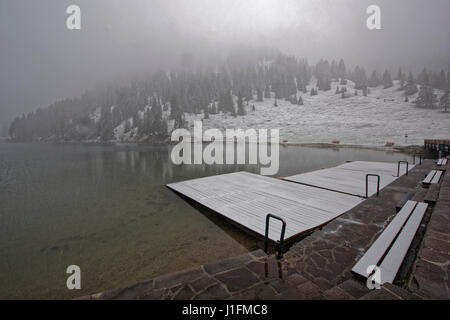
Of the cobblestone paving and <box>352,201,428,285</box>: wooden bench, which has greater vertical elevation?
the cobblestone paving

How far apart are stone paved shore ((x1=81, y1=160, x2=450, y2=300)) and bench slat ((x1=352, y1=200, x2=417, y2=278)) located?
22 cm

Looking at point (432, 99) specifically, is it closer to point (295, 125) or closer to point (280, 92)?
point (295, 125)

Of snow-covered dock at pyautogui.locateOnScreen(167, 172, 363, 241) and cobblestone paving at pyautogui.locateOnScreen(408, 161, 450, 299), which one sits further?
snow-covered dock at pyautogui.locateOnScreen(167, 172, 363, 241)

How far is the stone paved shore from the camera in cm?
275

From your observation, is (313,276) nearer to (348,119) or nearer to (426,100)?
(348,119)

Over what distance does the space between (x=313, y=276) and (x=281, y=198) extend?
20.0 ft

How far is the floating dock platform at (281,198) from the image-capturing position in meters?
6.96

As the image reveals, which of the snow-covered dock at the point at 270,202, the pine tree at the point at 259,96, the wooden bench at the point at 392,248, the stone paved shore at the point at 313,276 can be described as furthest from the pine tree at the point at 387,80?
the stone paved shore at the point at 313,276

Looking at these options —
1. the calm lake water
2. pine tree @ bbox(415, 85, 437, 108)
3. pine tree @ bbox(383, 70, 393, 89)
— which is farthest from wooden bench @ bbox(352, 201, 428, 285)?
pine tree @ bbox(383, 70, 393, 89)

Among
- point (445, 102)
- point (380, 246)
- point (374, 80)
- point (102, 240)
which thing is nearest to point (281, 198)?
point (380, 246)

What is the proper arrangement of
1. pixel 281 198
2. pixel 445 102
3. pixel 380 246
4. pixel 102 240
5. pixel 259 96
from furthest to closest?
pixel 259 96 → pixel 445 102 → pixel 281 198 → pixel 102 240 → pixel 380 246

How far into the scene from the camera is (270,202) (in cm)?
898

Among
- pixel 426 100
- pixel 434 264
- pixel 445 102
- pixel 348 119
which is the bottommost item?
pixel 434 264

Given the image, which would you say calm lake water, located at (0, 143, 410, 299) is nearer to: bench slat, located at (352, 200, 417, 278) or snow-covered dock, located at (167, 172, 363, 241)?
snow-covered dock, located at (167, 172, 363, 241)
